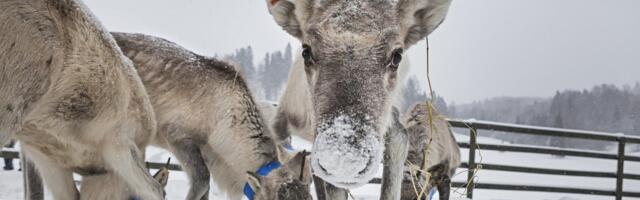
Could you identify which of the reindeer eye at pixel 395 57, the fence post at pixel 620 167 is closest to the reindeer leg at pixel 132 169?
the reindeer eye at pixel 395 57

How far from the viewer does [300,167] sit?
14.4 feet

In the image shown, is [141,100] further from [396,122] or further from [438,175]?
[438,175]

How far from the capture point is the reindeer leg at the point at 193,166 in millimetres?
5301

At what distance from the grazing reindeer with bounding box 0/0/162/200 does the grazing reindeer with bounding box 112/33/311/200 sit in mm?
2348

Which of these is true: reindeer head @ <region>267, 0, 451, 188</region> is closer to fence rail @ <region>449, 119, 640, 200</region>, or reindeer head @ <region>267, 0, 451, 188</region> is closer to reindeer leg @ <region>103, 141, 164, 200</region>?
reindeer leg @ <region>103, 141, 164, 200</region>

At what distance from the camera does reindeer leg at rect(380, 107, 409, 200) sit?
435cm

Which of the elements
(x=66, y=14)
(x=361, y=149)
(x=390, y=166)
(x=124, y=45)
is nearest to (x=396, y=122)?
(x=390, y=166)

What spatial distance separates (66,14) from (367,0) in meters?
1.63

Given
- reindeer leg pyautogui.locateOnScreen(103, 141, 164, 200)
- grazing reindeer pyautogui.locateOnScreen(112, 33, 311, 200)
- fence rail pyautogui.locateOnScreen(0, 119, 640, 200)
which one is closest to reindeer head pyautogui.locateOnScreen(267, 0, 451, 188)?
reindeer leg pyautogui.locateOnScreen(103, 141, 164, 200)

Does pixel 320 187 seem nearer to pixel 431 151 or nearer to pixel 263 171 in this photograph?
pixel 263 171

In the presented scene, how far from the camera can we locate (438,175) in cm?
473

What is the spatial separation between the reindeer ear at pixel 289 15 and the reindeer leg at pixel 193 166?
259 cm

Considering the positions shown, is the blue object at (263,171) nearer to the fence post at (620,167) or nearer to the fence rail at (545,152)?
the fence rail at (545,152)

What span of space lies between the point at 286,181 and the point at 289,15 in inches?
64.2
